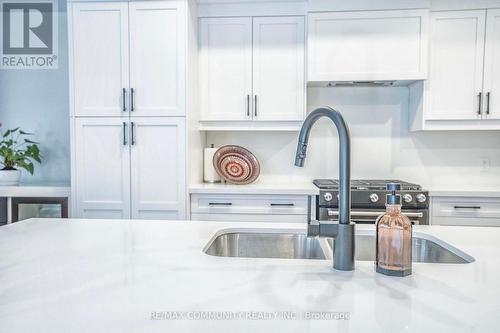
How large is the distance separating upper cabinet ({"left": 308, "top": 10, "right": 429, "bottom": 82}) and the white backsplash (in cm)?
36

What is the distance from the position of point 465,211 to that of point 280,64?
5.68ft

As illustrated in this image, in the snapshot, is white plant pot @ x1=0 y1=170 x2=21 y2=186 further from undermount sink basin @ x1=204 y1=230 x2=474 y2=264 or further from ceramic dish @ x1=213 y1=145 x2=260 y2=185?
undermount sink basin @ x1=204 y1=230 x2=474 y2=264

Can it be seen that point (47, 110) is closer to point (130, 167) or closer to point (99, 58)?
point (99, 58)

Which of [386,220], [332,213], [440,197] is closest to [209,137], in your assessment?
[332,213]

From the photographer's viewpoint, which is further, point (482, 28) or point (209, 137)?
point (209, 137)

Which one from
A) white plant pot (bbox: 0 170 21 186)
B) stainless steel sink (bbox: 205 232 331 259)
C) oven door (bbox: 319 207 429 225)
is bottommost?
oven door (bbox: 319 207 429 225)

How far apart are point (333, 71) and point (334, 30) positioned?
12.0 inches

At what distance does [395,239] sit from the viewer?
33.5 inches

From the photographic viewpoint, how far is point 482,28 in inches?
104

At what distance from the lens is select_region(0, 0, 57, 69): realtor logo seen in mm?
3203

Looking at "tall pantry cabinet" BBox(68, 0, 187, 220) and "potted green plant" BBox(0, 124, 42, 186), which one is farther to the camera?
"potted green plant" BBox(0, 124, 42, 186)

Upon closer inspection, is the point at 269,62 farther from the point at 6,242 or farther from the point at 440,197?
the point at 6,242

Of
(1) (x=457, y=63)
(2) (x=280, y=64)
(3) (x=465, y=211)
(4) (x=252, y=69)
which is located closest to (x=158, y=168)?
(4) (x=252, y=69)

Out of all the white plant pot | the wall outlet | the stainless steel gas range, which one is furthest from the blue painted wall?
the wall outlet
